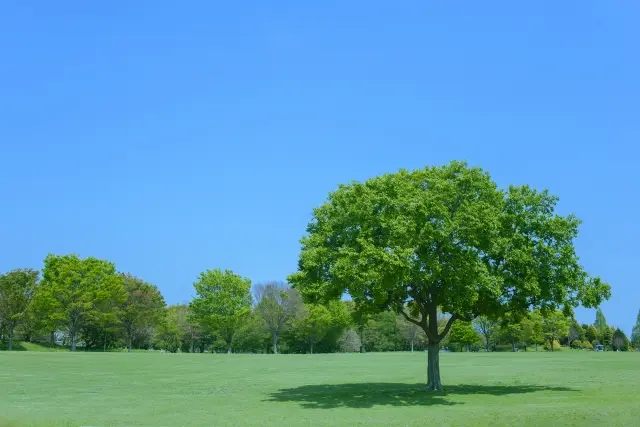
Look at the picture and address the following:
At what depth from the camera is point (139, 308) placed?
106m

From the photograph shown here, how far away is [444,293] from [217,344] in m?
104

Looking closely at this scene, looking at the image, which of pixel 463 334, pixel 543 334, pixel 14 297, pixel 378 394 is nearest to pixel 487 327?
pixel 463 334

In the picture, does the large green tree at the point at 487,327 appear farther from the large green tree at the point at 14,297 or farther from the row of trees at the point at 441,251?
the row of trees at the point at 441,251

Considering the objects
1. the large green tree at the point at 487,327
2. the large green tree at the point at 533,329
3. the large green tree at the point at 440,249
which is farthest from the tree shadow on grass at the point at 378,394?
the large green tree at the point at 487,327

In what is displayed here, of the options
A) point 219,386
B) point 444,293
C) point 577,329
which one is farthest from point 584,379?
point 577,329

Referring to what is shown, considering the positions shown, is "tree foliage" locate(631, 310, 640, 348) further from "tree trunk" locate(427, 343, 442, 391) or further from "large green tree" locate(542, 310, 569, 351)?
"tree trunk" locate(427, 343, 442, 391)

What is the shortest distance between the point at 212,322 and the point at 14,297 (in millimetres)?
33045

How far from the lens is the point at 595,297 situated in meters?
32.2

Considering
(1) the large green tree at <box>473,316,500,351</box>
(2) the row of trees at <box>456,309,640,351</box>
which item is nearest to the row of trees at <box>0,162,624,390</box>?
(2) the row of trees at <box>456,309,640,351</box>

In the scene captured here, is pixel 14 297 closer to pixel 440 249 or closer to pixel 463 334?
pixel 463 334

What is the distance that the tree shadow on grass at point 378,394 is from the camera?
27531 millimetres

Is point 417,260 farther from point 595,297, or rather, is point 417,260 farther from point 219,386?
point 219,386

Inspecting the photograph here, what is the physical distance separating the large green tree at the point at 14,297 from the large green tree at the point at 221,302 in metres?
28.0

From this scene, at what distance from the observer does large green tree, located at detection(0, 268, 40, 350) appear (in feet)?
297
